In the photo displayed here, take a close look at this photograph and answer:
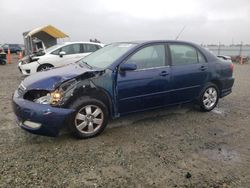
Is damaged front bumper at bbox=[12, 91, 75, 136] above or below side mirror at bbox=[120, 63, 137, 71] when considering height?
below

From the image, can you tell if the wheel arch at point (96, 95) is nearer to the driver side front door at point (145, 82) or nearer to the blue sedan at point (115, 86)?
the blue sedan at point (115, 86)

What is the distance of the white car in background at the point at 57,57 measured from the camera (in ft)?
32.1

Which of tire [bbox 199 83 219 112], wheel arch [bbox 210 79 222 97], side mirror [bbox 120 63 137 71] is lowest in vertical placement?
tire [bbox 199 83 219 112]

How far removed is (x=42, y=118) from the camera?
3.63 metres

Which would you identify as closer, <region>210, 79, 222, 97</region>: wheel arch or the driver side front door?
the driver side front door

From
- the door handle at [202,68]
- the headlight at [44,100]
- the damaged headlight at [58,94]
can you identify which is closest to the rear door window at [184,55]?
the door handle at [202,68]

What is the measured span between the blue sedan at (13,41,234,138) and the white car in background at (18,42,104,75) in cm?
508

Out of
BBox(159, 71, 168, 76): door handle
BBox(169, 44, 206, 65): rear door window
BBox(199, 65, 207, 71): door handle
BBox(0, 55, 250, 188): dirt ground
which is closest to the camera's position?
BBox(0, 55, 250, 188): dirt ground

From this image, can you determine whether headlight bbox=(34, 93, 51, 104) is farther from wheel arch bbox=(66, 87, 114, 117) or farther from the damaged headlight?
Answer: wheel arch bbox=(66, 87, 114, 117)

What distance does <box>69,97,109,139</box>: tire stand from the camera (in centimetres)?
385

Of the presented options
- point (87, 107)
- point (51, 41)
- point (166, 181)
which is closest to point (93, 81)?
point (87, 107)

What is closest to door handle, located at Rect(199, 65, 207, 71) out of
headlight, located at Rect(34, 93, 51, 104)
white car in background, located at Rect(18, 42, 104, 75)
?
headlight, located at Rect(34, 93, 51, 104)

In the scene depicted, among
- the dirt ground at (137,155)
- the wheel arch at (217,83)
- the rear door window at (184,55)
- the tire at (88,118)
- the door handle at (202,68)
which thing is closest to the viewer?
the dirt ground at (137,155)

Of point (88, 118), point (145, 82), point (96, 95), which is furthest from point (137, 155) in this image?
point (145, 82)
